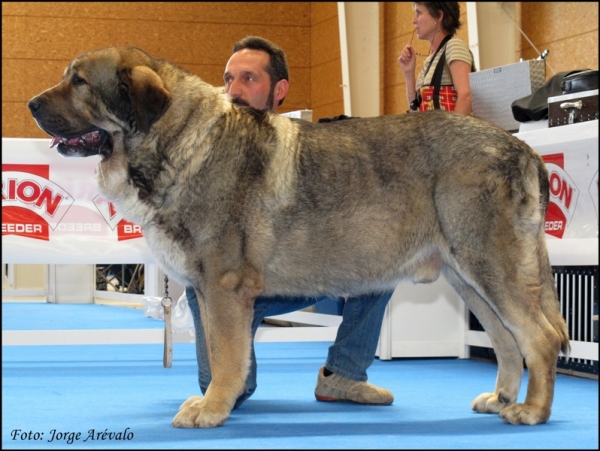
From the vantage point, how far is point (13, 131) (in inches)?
491

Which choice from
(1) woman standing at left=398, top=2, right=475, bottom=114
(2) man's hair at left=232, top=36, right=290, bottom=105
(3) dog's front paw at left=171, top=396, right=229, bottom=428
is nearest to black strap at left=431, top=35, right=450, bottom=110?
(1) woman standing at left=398, top=2, right=475, bottom=114

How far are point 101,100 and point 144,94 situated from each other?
0.18 meters

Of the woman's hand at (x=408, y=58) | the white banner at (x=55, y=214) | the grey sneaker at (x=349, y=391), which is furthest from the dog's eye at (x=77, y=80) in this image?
the woman's hand at (x=408, y=58)

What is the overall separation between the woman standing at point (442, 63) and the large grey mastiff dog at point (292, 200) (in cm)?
174

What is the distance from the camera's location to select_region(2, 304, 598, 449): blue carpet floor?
2.85 metres

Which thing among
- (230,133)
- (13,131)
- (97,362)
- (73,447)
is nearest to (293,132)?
(230,133)

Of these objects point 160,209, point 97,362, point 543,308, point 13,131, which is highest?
point 13,131

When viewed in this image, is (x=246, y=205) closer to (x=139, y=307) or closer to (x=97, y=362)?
(x=97, y=362)

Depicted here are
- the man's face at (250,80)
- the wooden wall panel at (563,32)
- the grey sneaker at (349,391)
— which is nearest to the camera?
the grey sneaker at (349,391)

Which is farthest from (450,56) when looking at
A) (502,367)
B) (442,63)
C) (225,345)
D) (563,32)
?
(563,32)

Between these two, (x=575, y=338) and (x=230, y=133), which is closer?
(x=230, y=133)

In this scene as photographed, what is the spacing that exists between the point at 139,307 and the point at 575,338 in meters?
7.58

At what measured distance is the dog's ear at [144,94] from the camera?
3.11 meters

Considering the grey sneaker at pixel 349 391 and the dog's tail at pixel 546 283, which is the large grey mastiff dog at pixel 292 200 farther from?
the grey sneaker at pixel 349 391
